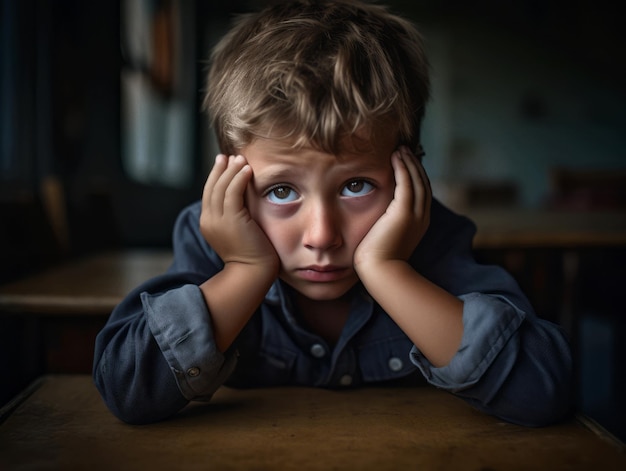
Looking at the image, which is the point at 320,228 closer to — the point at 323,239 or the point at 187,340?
the point at 323,239

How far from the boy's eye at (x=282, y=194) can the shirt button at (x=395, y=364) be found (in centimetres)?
31

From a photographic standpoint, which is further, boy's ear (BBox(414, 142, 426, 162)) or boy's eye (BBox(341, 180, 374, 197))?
boy's ear (BBox(414, 142, 426, 162))

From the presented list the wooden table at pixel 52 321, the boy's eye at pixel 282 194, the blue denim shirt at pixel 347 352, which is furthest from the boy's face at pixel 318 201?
the wooden table at pixel 52 321

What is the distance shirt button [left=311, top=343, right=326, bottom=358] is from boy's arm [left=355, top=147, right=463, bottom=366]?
0.18 m

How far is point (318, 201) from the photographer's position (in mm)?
812

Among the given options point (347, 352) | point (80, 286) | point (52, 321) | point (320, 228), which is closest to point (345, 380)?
point (347, 352)

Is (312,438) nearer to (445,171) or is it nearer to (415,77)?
(415,77)

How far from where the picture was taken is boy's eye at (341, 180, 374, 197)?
2.77 ft

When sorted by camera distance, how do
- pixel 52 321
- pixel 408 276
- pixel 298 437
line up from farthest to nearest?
pixel 52 321, pixel 408 276, pixel 298 437

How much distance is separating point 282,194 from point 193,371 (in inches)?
9.8

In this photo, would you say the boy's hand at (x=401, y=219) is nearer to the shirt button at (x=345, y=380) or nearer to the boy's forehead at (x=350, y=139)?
the boy's forehead at (x=350, y=139)

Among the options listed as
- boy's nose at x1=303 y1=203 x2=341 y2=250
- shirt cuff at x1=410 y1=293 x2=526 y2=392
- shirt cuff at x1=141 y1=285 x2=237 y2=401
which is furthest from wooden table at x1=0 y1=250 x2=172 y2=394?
shirt cuff at x1=410 y1=293 x2=526 y2=392

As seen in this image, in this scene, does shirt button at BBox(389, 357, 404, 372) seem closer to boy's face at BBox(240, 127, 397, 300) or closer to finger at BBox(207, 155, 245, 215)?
boy's face at BBox(240, 127, 397, 300)

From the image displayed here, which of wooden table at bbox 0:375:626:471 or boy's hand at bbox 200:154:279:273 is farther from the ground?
boy's hand at bbox 200:154:279:273
